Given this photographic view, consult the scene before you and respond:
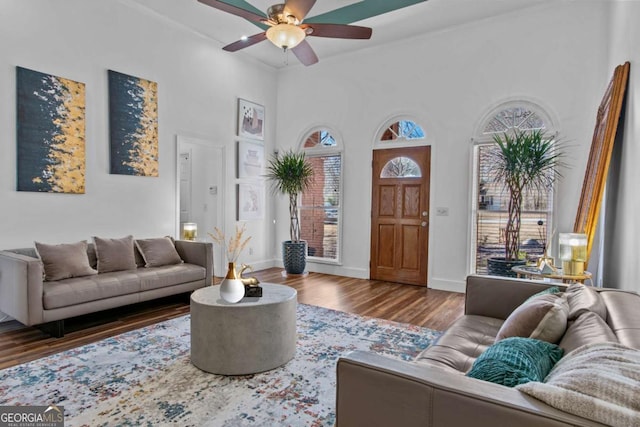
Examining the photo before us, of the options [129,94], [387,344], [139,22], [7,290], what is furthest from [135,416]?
[139,22]

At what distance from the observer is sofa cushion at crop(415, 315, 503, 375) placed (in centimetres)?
192

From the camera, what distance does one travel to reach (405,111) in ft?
19.0

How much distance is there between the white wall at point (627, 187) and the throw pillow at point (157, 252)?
4.57 metres

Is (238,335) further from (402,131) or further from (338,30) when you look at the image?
(402,131)

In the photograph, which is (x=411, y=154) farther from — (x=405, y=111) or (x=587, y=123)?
(x=587, y=123)

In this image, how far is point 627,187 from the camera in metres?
2.99

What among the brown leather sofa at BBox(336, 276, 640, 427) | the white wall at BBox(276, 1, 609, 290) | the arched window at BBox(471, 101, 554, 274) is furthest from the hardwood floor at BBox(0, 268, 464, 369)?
the brown leather sofa at BBox(336, 276, 640, 427)

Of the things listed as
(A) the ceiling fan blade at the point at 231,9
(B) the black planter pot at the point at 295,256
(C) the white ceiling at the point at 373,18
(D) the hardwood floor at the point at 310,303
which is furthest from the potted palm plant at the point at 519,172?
(A) the ceiling fan blade at the point at 231,9

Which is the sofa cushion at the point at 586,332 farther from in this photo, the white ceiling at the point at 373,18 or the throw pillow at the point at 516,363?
the white ceiling at the point at 373,18

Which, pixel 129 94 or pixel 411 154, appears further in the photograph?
pixel 411 154

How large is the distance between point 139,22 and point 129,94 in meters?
0.98

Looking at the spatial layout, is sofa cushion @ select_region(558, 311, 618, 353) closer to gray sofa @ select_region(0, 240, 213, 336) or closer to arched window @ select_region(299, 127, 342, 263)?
gray sofa @ select_region(0, 240, 213, 336)

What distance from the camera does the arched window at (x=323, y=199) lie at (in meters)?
6.56

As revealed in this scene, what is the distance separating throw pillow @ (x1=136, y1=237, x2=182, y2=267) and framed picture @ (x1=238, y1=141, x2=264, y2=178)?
2.03 metres
